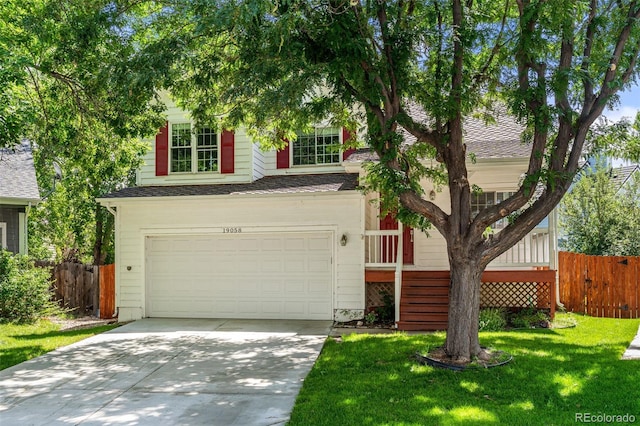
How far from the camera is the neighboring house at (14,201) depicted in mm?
15766

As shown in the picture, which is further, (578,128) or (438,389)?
(578,128)

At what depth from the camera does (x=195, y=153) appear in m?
14.4

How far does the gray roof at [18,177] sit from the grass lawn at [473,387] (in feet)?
38.2

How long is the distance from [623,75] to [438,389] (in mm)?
5274

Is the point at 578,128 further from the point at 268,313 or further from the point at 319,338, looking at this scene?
the point at 268,313

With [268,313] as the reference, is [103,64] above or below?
above

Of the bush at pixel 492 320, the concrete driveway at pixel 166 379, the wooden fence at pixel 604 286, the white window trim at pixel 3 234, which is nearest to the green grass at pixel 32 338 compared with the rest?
the concrete driveway at pixel 166 379

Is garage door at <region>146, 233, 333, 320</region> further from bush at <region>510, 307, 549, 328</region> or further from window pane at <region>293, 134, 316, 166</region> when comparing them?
bush at <region>510, 307, 549, 328</region>

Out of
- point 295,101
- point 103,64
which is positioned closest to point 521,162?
Answer: point 295,101

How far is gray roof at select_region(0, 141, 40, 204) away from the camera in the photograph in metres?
15.8

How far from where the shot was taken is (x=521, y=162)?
38.5ft

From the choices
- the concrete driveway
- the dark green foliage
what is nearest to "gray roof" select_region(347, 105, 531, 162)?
the dark green foliage

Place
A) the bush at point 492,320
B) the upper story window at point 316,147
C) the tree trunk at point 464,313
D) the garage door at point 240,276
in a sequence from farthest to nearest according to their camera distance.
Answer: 1. the upper story window at point 316,147
2. the garage door at point 240,276
3. the bush at point 492,320
4. the tree trunk at point 464,313

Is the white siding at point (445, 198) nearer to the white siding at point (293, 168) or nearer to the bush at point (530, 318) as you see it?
the white siding at point (293, 168)
